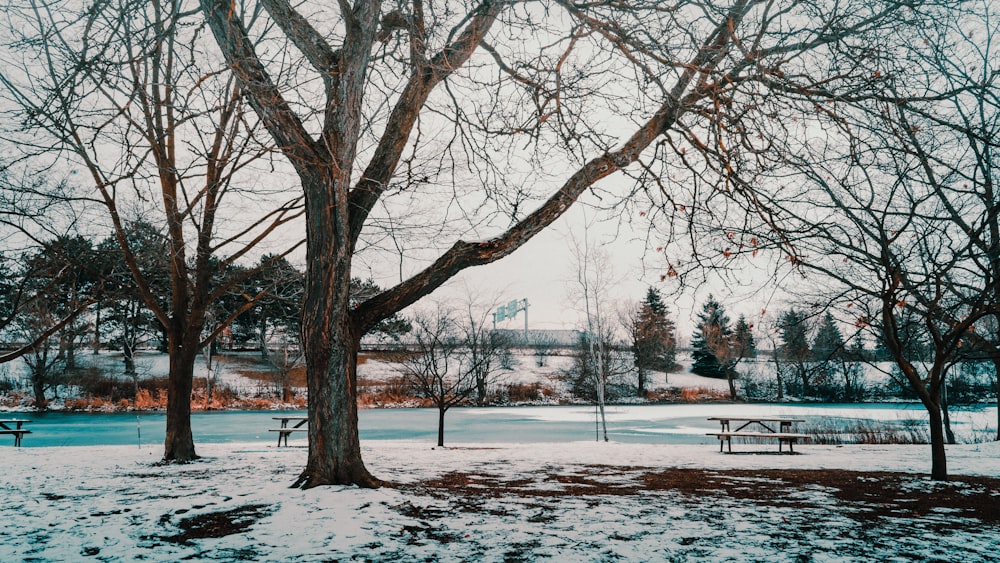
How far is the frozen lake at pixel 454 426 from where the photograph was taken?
17688mm

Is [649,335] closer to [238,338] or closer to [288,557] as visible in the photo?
[238,338]

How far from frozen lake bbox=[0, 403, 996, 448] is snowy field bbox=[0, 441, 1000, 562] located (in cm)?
869

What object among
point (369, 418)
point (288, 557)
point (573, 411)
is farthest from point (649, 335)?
point (288, 557)

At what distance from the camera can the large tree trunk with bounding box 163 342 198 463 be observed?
989 centimetres

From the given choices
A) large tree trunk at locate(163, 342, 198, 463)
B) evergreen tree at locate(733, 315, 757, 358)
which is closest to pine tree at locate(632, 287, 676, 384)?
evergreen tree at locate(733, 315, 757, 358)

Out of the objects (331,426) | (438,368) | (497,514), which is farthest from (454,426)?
(497,514)

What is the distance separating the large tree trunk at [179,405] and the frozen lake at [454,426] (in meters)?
5.39

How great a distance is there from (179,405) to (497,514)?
7012mm

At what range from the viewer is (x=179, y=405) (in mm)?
9914

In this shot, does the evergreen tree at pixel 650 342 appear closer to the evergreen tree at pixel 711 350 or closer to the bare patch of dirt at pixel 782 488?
the evergreen tree at pixel 711 350

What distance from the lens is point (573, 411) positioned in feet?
99.8

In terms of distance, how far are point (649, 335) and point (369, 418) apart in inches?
924

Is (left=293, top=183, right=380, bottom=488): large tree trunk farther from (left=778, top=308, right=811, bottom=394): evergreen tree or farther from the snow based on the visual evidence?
(left=778, top=308, right=811, bottom=394): evergreen tree

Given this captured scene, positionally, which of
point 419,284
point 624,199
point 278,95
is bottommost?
point 419,284
